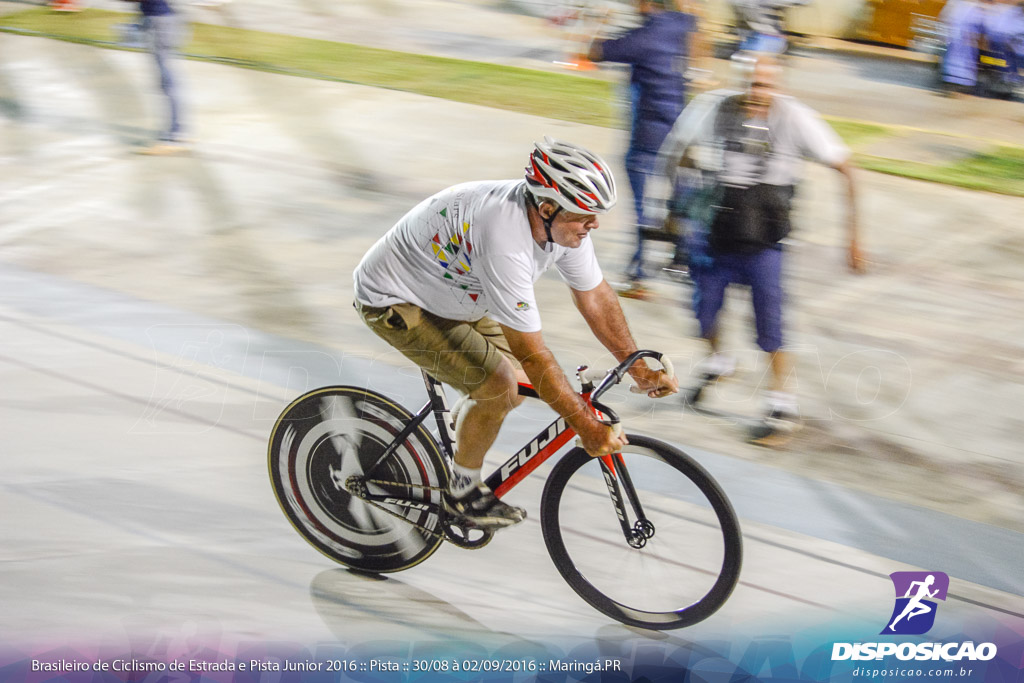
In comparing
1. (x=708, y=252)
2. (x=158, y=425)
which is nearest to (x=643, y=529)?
(x=708, y=252)

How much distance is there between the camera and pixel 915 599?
369cm

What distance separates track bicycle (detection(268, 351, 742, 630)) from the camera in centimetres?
335

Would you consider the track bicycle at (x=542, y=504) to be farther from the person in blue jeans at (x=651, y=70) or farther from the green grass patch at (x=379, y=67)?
the green grass patch at (x=379, y=67)

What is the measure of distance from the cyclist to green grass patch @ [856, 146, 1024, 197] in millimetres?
5625

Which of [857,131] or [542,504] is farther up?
[857,131]

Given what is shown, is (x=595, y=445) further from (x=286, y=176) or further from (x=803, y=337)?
(x=286, y=176)

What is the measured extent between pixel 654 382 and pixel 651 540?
0.63m

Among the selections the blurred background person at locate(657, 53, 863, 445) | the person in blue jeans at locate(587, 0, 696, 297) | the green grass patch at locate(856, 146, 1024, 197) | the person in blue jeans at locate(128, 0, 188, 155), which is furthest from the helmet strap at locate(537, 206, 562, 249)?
the green grass patch at locate(856, 146, 1024, 197)

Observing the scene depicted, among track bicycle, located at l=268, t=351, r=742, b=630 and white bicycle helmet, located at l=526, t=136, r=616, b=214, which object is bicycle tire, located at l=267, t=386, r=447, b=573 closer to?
track bicycle, located at l=268, t=351, r=742, b=630

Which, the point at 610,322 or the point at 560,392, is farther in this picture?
the point at 610,322

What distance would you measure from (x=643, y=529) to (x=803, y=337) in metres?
2.56

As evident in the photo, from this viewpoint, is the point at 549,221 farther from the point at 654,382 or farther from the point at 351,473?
the point at 351,473

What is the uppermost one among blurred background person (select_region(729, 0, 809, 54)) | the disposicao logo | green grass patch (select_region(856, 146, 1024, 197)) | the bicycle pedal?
blurred background person (select_region(729, 0, 809, 54))

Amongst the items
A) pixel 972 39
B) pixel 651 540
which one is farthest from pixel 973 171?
pixel 651 540
